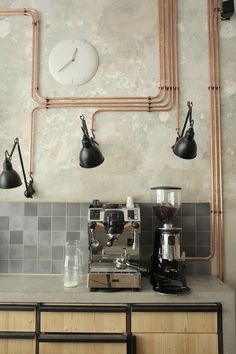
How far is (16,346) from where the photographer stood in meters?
2.20

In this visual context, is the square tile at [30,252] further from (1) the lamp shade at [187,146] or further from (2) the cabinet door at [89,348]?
(1) the lamp shade at [187,146]

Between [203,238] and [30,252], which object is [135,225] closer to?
[203,238]

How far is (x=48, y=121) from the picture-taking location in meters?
3.01

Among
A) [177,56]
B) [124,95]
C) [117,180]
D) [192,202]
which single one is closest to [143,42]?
[177,56]

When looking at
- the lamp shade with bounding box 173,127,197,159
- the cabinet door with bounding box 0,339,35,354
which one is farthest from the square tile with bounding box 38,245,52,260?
the lamp shade with bounding box 173,127,197,159

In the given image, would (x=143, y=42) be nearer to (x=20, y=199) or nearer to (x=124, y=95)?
A: (x=124, y=95)

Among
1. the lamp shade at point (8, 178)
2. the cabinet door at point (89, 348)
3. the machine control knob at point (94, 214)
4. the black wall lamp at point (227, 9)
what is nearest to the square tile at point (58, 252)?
the machine control knob at point (94, 214)

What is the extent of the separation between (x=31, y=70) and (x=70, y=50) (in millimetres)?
413

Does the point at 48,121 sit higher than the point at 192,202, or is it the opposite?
the point at 48,121

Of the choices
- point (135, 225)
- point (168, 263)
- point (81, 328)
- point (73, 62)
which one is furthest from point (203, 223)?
point (73, 62)

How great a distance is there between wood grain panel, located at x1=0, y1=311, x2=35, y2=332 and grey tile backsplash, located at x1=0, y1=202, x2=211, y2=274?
66cm

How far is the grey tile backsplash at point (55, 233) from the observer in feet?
9.39

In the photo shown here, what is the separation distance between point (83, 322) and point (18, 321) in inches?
17.6

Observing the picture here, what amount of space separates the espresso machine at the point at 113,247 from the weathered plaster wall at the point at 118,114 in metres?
0.49
